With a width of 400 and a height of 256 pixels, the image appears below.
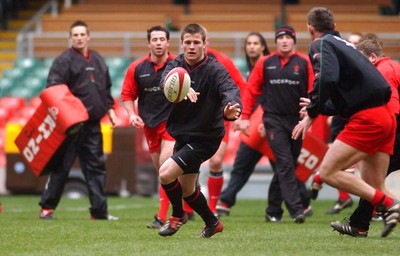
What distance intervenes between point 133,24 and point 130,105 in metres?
13.4

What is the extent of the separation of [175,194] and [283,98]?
306 centimetres

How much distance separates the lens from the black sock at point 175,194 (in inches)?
376

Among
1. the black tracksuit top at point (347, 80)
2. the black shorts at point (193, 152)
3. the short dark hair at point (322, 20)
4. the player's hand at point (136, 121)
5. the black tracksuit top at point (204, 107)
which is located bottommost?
the player's hand at point (136, 121)

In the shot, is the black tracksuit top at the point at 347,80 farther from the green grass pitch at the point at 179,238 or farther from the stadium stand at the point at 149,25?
the stadium stand at the point at 149,25

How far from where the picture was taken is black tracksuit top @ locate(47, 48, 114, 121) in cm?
1271

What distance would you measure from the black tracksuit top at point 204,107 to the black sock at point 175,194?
0.41m

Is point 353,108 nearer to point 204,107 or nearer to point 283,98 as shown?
point 204,107

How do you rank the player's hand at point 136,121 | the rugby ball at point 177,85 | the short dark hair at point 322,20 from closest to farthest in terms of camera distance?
the rugby ball at point 177,85, the short dark hair at point 322,20, the player's hand at point 136,121

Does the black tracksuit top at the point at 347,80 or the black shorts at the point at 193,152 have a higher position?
the black tracksuit top at the point at 347,80

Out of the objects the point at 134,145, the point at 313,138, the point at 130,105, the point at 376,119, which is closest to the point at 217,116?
the point at 376,119

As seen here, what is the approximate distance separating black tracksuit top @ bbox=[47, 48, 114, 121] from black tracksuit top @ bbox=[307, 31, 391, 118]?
161 inches

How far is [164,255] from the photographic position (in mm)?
8234

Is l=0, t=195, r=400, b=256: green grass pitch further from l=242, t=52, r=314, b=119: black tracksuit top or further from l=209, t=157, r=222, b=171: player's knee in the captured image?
l=242, t=52, r=314, b=119: black tracksuit top

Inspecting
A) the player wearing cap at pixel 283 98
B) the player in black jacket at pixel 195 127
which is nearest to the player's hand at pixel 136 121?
the player in black jacket at pixel 195 127
